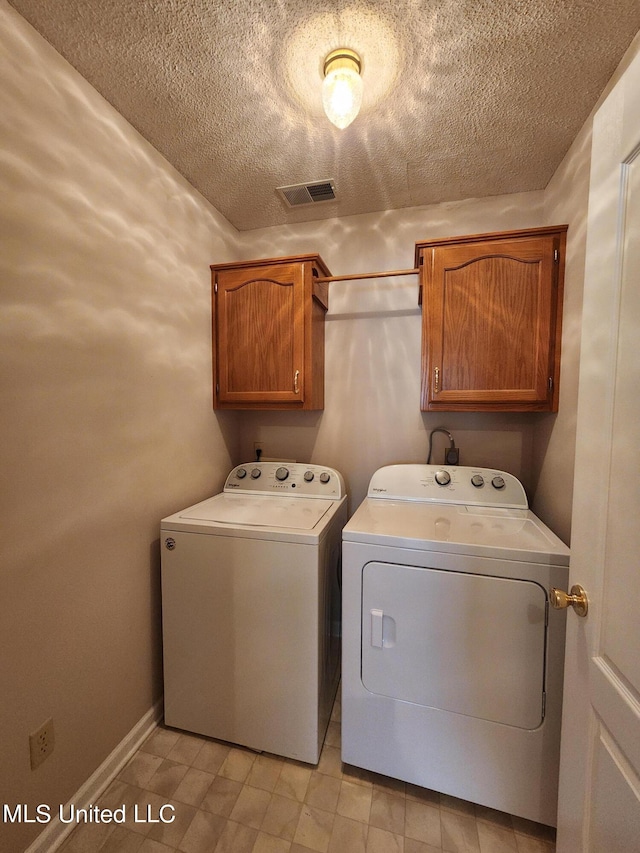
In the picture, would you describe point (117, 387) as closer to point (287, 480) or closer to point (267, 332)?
point (267, 332)

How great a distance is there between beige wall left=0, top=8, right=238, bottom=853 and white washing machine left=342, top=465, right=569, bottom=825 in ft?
2.92

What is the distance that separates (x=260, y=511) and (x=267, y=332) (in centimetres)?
93

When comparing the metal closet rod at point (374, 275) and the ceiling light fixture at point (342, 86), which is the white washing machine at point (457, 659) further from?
the ceiling light fixture at point (342, 86)

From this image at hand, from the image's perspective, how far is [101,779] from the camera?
124cm

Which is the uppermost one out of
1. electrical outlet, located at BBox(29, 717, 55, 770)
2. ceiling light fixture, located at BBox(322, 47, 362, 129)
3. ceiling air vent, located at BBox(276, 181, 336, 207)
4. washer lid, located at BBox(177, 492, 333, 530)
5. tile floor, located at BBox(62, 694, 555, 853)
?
ceiling air vent, located at BBox(276, 181, 336, 207)

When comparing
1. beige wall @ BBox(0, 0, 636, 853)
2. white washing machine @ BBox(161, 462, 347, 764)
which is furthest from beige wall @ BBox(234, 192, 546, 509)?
white washing machine @ BBox(161, 462, 347, 764)

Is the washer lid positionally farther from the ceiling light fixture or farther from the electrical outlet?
the ceiling light fixture

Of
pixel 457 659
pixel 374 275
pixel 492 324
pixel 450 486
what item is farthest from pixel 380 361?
pixel 457 659

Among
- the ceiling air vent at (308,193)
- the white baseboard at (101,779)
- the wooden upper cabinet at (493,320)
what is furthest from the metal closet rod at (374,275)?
the white baseboard at (101,779)

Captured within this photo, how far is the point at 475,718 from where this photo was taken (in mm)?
1137

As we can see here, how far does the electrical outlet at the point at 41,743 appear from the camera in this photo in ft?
3.36

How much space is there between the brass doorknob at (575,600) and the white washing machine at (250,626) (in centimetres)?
75

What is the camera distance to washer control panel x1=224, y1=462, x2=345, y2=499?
1.80 metres

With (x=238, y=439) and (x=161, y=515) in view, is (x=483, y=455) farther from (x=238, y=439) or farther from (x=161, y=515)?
(x=161, y=515)
